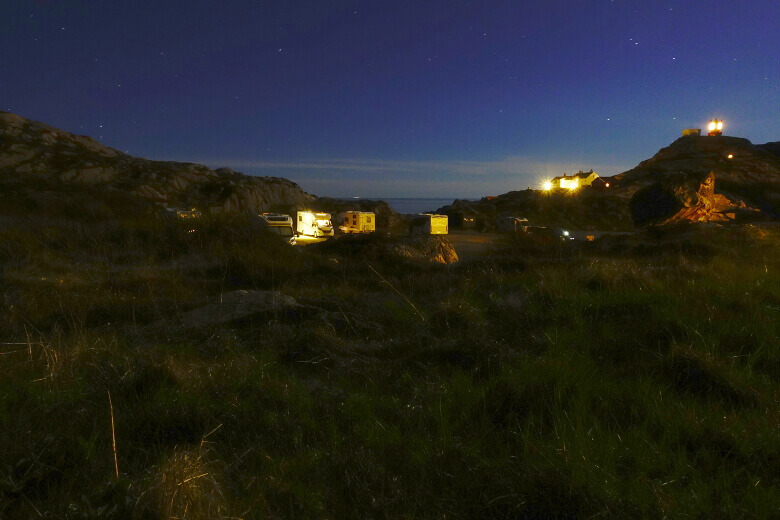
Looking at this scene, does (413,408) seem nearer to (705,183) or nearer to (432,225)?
(705,183)

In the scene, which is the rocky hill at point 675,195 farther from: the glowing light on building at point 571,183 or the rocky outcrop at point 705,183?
the glowing light on building at point 571,183

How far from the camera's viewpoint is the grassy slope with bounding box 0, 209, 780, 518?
2266mm

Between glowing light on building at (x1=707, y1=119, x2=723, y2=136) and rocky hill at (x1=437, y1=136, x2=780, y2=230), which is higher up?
glowing light on building at (x1=707, y1=119, x2=723, y2=136)

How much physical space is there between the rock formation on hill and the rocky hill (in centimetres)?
3139

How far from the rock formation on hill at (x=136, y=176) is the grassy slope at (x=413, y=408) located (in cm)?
5813

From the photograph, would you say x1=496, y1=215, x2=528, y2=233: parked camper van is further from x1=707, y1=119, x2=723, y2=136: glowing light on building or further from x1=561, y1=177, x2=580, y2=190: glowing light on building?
x1=707, y1=119, x2=723, y2=136: glowing light on building

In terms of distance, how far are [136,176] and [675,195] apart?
7764 centimetres

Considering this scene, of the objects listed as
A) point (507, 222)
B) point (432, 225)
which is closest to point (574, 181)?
point (507, 222)

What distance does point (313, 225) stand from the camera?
4006 cm

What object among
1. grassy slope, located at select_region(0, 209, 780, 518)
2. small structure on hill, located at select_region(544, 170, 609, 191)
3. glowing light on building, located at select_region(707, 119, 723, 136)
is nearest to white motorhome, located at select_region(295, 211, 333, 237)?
grassy slope, located at select_region(0, 209, 780, 518)

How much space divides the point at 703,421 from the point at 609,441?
2.55ft

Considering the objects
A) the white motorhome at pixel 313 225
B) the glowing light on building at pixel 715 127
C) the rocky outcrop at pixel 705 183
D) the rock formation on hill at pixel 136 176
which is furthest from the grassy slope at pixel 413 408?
the glowing light on building at pixel 715 127

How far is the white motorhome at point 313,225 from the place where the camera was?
39.7 meters

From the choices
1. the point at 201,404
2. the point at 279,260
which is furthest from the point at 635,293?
the point at 279,260
